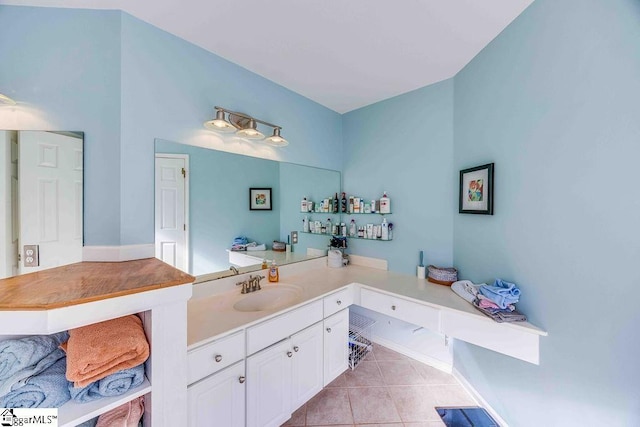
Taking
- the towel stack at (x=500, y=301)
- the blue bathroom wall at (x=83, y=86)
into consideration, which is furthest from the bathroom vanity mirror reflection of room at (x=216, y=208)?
the towel stack at (x=500, y=301)

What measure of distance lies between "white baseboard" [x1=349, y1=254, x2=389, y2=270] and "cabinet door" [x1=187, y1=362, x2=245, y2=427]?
1517 mm

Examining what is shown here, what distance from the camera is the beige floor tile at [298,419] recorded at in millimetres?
1455

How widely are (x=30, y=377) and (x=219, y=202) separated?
1.12 meters

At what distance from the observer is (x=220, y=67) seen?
159 cm

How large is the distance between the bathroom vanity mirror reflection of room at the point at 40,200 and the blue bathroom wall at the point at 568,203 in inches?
95.6

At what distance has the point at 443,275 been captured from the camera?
1802 mm

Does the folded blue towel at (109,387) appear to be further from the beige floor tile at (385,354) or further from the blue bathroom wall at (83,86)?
the beige floor tile at (385,354)

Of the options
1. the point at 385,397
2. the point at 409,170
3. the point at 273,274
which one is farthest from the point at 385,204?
the point at 385,397

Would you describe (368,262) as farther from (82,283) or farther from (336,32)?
(82,283)

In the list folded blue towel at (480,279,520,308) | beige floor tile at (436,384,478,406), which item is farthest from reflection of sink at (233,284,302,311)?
beige floor tile at (436,384,478,406)

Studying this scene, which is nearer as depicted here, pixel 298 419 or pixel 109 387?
pixel 109 387

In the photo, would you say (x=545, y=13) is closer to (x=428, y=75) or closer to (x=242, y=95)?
(x=428, y=75)

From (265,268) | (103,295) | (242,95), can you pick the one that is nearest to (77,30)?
(242,95)

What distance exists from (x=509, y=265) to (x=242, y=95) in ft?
7.07
